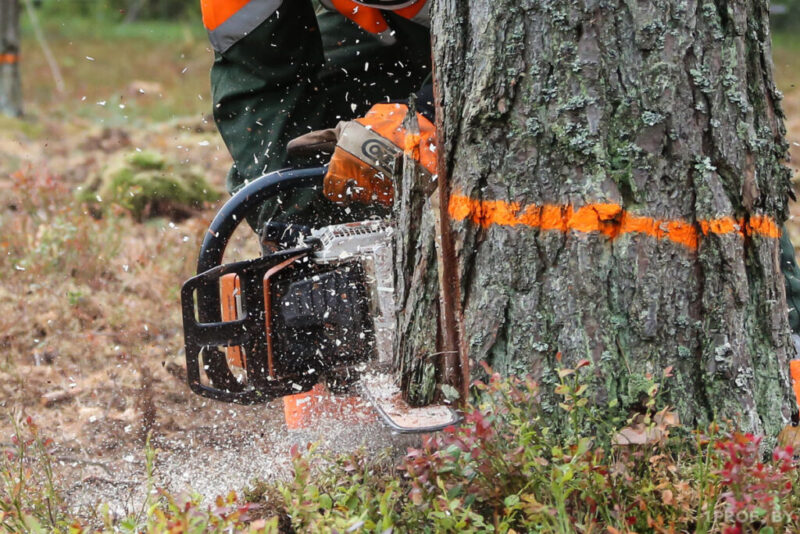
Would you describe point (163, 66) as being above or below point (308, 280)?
above

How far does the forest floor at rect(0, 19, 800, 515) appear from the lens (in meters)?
2.45

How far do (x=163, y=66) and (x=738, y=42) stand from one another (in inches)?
613

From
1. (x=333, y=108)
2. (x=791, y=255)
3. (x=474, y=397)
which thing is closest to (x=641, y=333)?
(x=474, y=397)

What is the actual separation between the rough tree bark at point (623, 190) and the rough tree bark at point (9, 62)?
9203 mm

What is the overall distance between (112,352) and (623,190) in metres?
2.45

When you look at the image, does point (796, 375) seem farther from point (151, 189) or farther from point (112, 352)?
point (151, 189)

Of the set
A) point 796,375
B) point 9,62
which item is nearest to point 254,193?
point 796,375

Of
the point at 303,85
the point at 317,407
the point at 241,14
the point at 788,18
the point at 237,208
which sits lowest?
the point at 317,407

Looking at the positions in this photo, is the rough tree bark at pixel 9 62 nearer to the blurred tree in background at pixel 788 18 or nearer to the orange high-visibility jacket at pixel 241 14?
the orange high-visibility jacket at pixel 241 14

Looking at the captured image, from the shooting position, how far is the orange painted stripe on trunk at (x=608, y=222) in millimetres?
1761

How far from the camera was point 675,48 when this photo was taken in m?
1.70

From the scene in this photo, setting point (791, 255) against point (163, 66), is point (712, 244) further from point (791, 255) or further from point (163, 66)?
point (163, 66)

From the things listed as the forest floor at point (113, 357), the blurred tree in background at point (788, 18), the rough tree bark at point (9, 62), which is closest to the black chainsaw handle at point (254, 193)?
the forest floor at point (113, 357)

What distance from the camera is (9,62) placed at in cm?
973
